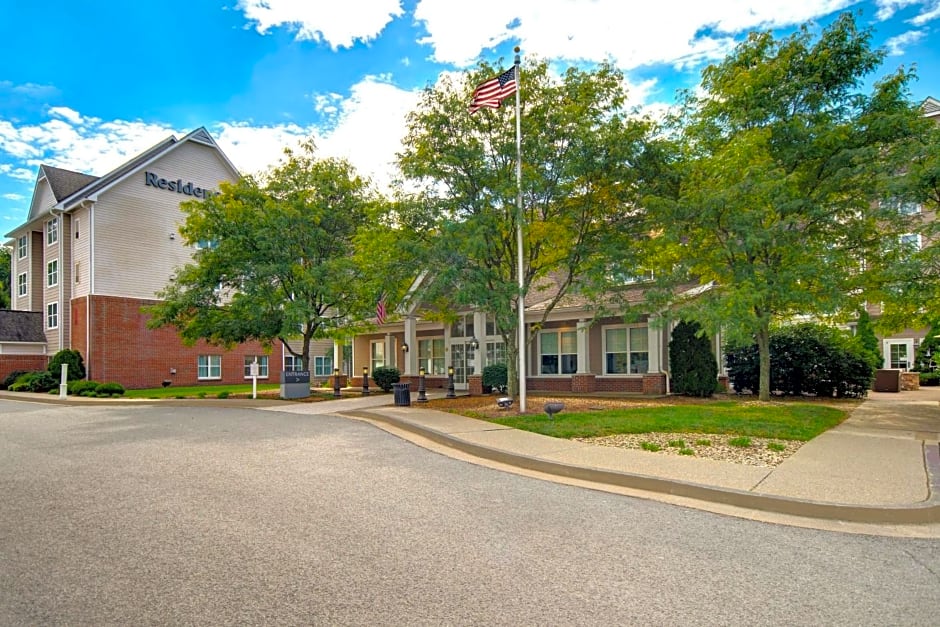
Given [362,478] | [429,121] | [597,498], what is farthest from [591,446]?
[429,121]

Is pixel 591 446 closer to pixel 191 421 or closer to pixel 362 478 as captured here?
pixel 362 478

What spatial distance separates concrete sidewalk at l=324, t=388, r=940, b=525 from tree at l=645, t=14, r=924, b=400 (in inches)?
164

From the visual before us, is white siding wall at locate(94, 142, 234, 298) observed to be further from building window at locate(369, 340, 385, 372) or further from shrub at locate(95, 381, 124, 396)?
building window at locate(369, 340, 385, 372)

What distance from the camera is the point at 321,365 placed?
135ft

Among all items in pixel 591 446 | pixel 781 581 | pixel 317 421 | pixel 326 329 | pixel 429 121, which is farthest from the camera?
pixel 326 329

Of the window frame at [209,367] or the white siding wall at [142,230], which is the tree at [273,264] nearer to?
the white siding wall at [142,230]

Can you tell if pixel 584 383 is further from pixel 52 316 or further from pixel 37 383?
pixel 52 316

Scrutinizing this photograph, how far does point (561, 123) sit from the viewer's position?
593 inches

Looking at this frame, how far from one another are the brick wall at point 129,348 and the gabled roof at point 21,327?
13.4 ft

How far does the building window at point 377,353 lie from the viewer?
29.6 meters

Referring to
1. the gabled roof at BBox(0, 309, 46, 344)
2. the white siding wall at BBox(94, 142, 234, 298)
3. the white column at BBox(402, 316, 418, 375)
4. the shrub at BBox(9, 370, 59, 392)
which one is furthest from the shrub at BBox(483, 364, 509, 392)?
the gabled roof at BBox(0, 309, 46, 344)

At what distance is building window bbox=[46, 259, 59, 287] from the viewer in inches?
1310

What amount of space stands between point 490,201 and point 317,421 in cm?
692

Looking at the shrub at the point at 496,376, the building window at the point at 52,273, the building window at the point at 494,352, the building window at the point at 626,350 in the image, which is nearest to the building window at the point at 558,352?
the building window at the point at 626,350
